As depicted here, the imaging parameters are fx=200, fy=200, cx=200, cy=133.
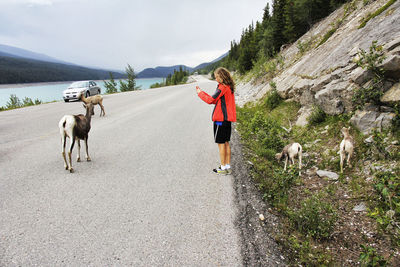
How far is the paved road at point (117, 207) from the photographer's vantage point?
7.83ft

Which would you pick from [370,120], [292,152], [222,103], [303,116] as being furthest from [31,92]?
[370,120]

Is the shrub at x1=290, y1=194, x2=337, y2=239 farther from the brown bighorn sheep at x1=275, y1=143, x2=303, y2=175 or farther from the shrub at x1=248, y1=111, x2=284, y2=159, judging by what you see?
the shrub at x1=248, y1=111, x2=284, y2=159

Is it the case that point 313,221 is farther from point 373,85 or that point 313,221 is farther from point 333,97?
point 333,97

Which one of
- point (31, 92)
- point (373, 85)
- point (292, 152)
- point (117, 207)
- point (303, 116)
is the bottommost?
point (117, 207)

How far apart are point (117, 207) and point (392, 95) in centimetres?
586

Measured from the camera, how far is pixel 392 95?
13.9ft

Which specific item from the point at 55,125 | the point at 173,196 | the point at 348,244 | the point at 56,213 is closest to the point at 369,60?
the point at 348,244

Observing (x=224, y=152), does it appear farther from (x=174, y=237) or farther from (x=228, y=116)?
(x=174, y=237)

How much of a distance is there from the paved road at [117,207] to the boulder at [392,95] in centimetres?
382

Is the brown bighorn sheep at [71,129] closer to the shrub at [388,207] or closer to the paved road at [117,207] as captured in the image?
the paved road at [117,207]

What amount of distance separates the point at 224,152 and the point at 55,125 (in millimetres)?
7959

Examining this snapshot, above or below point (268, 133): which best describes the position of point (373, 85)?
above

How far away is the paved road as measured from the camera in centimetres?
239

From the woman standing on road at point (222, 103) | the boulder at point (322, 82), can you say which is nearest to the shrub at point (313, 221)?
the woman standing on road at point (222, 103)
